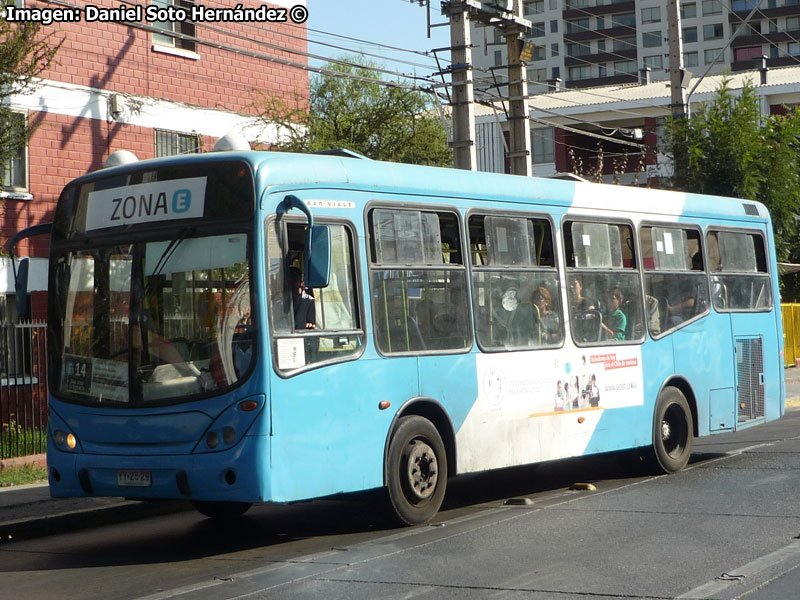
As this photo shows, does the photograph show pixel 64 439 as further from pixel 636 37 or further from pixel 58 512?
pixel 636 37

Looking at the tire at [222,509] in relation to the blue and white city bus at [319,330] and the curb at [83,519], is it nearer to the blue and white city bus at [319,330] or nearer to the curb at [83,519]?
the blue and white city bus at [319,330]

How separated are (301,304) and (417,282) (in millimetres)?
1374

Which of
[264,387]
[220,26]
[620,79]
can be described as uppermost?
[620,79]

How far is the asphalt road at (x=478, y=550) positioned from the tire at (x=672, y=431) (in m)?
0.42

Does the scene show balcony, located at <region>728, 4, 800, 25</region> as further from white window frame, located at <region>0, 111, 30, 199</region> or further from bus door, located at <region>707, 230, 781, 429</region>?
bus door, located at <region>707, 230, 781, 429</region>

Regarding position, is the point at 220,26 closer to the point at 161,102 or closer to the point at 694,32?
the point at 161,102

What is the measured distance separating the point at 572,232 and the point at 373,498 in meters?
3.64

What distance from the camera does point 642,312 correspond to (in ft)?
40.0

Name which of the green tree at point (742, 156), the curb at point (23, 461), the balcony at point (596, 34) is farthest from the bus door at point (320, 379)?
the balcony at point (596, 34)

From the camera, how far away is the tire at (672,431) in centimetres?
1231

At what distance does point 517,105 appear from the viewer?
71.1ft

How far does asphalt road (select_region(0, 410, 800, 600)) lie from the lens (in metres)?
7.01

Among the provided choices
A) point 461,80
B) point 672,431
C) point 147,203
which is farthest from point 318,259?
point 461,80

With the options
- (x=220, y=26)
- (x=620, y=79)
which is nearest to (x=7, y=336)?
(x=220, y=26)
